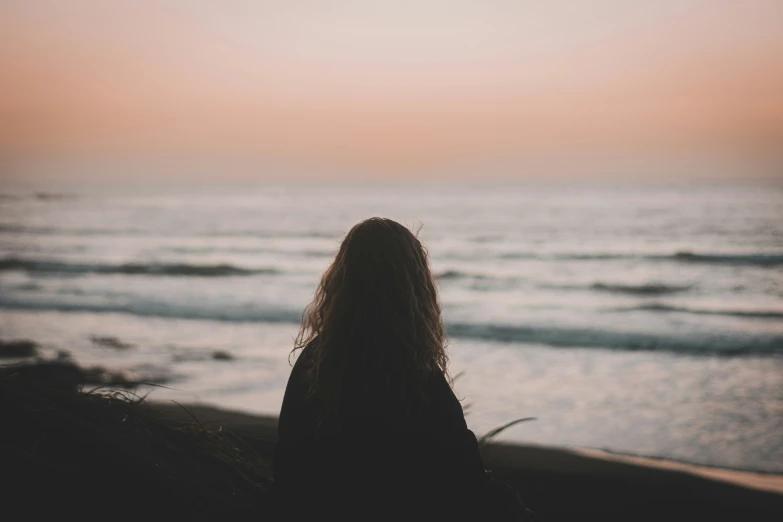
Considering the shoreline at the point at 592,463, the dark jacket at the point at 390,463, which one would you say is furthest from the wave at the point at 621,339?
the dark jacket at the point at 390,463

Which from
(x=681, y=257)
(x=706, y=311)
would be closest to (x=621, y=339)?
(x=706, y=311)

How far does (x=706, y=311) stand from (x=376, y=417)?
48.5 ft

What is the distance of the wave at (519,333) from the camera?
11.1m

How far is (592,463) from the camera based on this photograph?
18.0 ft

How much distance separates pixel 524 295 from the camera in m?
A: 17.2

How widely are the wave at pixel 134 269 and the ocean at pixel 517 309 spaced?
10cm

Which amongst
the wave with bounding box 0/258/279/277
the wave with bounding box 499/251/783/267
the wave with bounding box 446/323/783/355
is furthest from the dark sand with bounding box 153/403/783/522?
the wave with bounding box 499/251/783/267

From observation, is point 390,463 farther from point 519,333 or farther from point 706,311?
point 706,311

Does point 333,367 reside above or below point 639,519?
above

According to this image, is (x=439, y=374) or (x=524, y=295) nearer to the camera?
(x=439, y=374)

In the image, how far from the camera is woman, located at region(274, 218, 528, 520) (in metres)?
1.94

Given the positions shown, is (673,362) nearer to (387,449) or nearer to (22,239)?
(387,449)

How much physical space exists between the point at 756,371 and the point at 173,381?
7.92m

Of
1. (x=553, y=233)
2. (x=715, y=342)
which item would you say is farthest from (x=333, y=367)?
(x=553, y=233)
